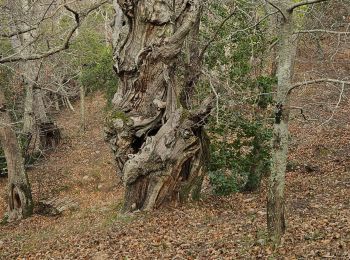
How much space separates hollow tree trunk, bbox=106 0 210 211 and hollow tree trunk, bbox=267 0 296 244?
3910 millimetres

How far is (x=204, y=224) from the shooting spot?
10.2 m

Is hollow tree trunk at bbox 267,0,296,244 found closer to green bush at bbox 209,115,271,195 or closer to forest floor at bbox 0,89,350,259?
forest floor at bbox 0,89,350,259

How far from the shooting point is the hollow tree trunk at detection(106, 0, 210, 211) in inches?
437

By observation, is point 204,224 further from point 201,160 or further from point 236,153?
point 236,153

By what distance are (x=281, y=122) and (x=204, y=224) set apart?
13.1 feet

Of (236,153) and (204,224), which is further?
(236,153)

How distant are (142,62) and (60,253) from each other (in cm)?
499

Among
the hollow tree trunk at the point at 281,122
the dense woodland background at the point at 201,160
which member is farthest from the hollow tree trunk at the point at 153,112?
the hollow tree trunk at the point at 281,122

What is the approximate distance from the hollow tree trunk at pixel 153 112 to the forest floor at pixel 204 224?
0.74 meters

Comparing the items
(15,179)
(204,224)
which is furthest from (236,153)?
(15,179)

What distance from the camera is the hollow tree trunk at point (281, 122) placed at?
277 inches

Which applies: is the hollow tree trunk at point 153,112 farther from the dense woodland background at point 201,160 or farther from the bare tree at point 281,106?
the bare tree at point 281,106

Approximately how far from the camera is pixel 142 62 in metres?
11.3

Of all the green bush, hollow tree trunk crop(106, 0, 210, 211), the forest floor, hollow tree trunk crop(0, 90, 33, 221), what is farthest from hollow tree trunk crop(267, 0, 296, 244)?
hollow tree trunk crop(0, 90, 33, 221)
